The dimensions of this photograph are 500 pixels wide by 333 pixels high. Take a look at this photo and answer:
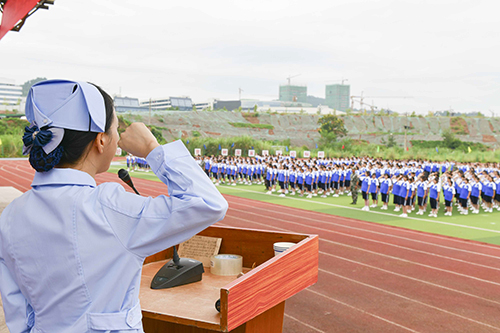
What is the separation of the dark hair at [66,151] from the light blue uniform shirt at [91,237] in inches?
1.6

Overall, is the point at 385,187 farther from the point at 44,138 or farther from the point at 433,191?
the point at 44,138

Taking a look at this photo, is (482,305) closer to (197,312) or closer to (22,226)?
(197,312)

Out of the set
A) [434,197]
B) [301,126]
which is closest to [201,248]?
[434,197]

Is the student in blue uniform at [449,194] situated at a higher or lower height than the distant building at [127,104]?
lower

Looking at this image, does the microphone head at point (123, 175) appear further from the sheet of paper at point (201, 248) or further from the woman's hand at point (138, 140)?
the sheet of paper at point (201, 248)

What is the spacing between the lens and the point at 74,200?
1202 millimetres

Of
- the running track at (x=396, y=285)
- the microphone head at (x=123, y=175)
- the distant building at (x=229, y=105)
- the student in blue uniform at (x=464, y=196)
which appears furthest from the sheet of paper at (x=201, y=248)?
the distant building at (x=229, y=105)

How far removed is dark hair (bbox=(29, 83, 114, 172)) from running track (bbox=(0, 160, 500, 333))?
3982 millimetres

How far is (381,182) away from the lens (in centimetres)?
1455

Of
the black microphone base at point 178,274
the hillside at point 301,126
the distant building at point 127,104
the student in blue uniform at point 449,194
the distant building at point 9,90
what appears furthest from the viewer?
the distant building at point 9,90

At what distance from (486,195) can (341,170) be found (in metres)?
5.98

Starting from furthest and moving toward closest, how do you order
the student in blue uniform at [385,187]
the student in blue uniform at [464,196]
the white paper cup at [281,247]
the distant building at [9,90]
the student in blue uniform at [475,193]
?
1. the distant building at [9,90]
2. the student in blue uniform at [385,187]
3. the student in blue uniform at [475,193]
4. the student in blue uniform at [464,196]
5. the white paper cup at [281,247]

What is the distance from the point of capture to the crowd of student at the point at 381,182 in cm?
1361

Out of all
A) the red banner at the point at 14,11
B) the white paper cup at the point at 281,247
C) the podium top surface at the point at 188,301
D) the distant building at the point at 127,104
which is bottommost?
the podium top surface at the point at 188,301
